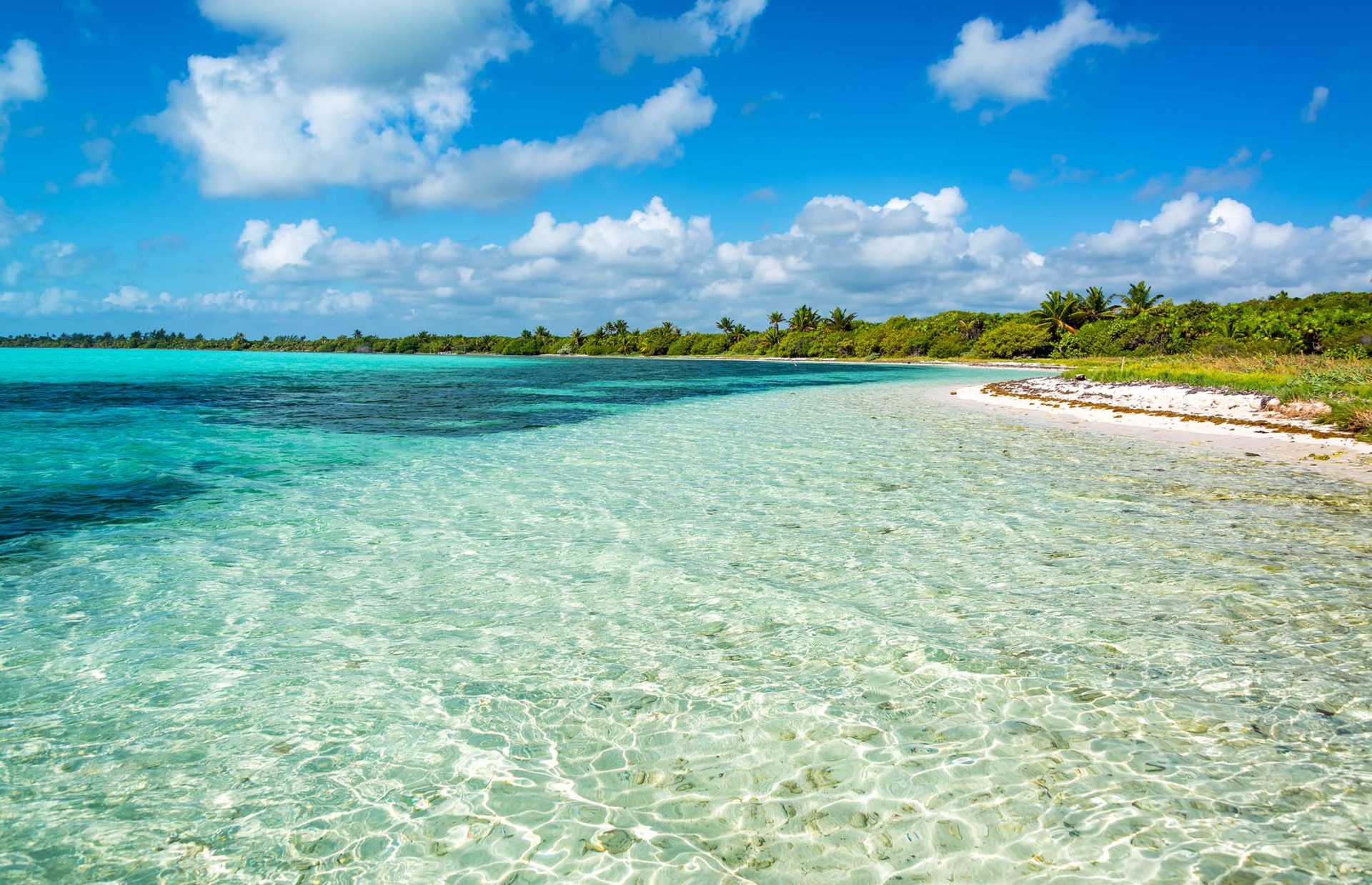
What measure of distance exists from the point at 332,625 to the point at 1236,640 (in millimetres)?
9379

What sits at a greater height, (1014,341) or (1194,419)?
(1014,341)

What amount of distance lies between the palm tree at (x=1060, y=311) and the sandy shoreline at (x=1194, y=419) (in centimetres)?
8267

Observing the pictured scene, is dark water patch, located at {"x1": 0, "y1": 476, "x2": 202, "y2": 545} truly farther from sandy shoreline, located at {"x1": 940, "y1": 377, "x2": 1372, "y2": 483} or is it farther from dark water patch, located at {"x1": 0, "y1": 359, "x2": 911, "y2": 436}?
sandy shoreline, located at {"x1": 940, "y1": 377, "x2": 1372, "y2": 483}

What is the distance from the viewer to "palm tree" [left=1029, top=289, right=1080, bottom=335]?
117 metres

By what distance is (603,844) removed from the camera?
4.41 meters

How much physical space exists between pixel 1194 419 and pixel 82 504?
33.7 m

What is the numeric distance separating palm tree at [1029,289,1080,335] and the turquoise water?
117 meters

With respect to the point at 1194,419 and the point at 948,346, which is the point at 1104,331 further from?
the point at 1194,419

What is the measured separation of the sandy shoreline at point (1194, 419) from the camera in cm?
1895

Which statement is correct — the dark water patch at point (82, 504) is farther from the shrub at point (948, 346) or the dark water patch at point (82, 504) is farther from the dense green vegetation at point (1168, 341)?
the shrub at point (948, 346)

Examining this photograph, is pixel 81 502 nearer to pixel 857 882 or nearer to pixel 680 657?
pixel 680 657

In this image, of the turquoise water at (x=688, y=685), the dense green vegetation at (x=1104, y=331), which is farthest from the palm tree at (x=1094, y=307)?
the turquoise water at (x=688, y=685)

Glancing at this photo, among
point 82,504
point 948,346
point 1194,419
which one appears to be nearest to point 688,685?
point 82,504

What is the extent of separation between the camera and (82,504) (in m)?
13.6
